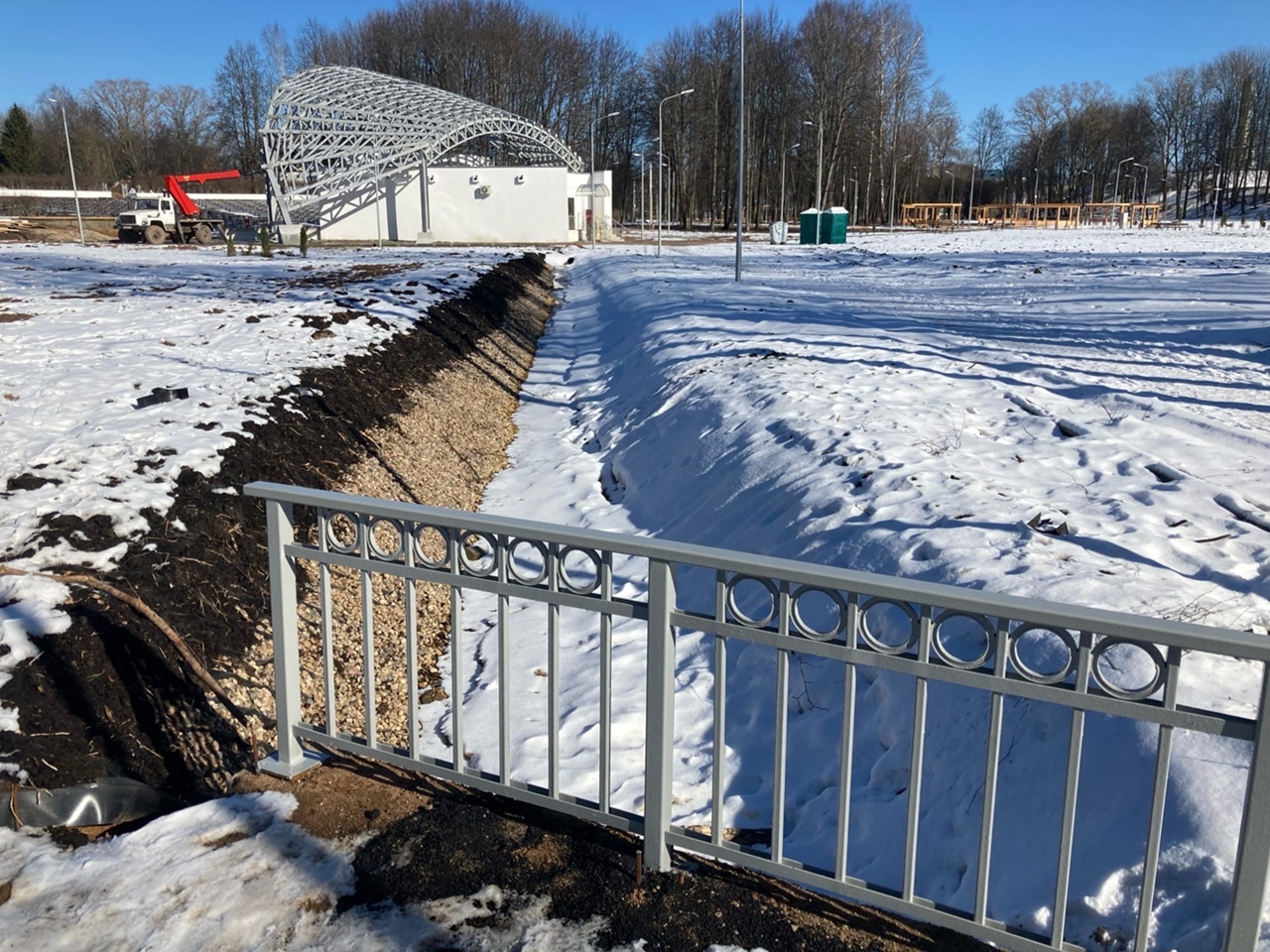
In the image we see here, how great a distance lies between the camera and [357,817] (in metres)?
3.69

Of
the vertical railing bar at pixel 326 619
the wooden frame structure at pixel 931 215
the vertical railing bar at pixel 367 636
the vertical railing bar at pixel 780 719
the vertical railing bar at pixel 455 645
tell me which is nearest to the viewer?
the vertical railing bar at pixel 780 719

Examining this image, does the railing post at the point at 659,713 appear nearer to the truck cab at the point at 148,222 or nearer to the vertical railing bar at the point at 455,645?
the vertical railing bar at the point at 455,645

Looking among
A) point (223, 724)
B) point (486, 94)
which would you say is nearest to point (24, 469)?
point (223, 724)

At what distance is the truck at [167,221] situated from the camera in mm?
47500

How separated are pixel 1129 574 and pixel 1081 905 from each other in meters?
2.42

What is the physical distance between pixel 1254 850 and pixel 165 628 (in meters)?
4.73

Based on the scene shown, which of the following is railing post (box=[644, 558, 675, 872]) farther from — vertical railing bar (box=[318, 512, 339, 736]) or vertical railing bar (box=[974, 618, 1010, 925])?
vertical railing bar (box=[318, 512, 339, 736])

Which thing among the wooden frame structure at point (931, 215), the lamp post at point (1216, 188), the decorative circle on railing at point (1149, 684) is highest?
the lamp post at point (1216, 188)

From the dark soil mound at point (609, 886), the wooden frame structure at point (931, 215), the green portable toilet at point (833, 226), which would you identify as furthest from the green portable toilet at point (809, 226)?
the dark soil mound at point (609, 886)

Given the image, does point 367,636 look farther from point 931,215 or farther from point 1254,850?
point 931,215

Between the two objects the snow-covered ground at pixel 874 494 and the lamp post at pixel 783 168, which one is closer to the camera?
the snow-covered ground at pixel 874 494

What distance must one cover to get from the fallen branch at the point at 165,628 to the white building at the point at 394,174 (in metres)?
52.3

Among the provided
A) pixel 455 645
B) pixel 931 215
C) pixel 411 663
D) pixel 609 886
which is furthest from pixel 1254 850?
pixel 931 215

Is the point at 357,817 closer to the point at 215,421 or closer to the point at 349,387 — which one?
the point at 215,421
